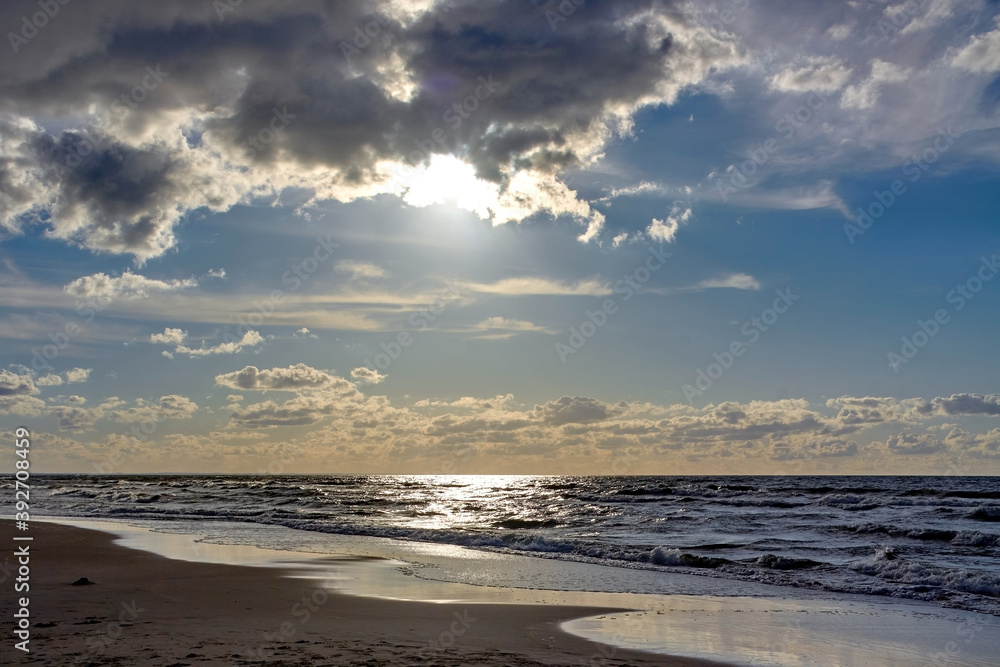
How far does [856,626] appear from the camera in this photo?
1262 cm

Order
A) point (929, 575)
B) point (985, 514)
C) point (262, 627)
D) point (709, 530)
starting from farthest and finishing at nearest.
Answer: point (985, 514) < point (709, 530) < point (929, 575) < point (262, 627)

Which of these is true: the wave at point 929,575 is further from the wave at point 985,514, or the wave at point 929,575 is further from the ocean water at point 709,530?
the wave at point 985,514

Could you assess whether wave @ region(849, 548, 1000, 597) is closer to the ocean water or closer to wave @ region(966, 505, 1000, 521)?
the ocean water

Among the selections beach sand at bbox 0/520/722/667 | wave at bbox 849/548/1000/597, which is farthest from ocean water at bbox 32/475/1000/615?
beach sand at bbox 0/520/722/667

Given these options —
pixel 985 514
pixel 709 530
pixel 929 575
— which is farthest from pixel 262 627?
pixel 985 514

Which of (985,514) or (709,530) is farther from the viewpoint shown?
(985,514)

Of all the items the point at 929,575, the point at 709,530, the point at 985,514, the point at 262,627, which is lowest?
the point at 709,530

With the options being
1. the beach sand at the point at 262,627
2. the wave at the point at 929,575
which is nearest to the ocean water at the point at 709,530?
the wave at the point at 929,575

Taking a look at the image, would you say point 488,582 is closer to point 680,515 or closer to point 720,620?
point 720,620

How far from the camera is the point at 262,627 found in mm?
10703

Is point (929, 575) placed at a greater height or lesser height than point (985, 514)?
greater

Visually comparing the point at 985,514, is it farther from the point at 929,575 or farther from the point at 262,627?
the point at 262,627

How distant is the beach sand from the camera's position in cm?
878

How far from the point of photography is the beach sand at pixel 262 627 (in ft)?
28.8
